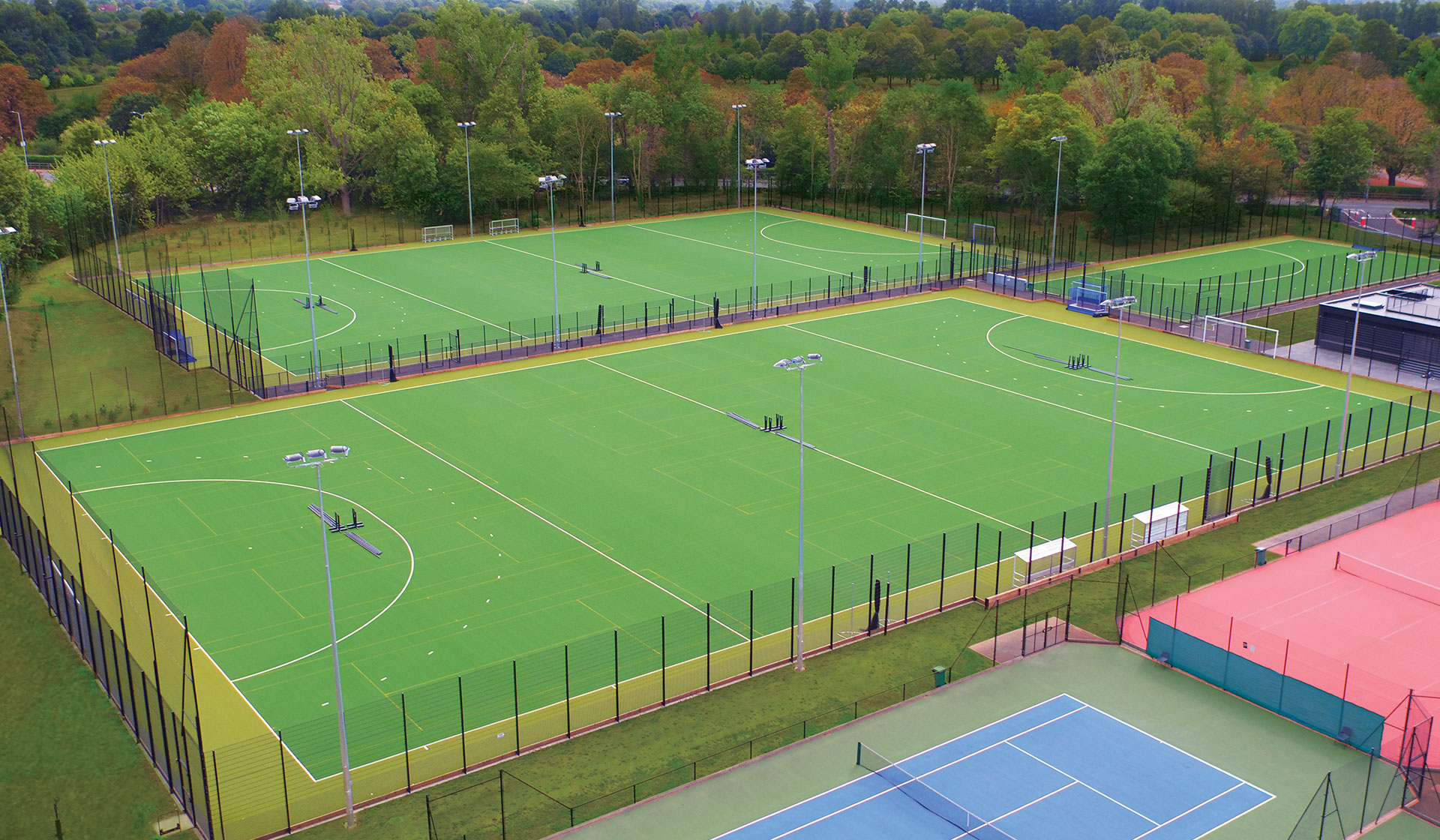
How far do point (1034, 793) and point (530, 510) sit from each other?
857 inches

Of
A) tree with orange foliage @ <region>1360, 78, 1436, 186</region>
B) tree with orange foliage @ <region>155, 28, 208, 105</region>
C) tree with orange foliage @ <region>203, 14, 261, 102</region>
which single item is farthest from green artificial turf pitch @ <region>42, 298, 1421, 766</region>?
tree with orange foliage @ <region>203, 14, 261, 102</region>

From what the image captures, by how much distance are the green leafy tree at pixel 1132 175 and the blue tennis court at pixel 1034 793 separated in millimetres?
64492

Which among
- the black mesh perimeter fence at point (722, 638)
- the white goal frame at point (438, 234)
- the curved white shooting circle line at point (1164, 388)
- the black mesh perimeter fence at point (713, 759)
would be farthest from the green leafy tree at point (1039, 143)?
the black mesh perimeter fence at point (713, 759)

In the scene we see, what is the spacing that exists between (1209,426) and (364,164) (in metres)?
72.6

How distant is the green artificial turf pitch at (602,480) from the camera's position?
3691 cm

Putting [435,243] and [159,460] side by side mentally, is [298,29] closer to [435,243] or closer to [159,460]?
[435,243]

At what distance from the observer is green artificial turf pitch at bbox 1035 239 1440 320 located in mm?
74250

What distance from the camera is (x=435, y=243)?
95312mm

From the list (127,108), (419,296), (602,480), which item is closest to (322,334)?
(419,296)

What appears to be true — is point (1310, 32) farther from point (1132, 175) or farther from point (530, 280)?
point (530, 280)

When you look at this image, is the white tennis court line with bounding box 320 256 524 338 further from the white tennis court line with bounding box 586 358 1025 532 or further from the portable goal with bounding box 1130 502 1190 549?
the portable goal with bounding box 1130 502 1190 549

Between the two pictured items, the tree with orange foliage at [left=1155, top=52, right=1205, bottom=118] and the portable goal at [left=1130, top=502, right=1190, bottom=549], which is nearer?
the portable goal at [left=1130, top=502, right=1190, bottom=549]

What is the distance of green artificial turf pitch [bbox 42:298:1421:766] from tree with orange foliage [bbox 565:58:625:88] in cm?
8897

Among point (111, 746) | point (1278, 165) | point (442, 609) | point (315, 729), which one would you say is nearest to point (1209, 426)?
point (442, 609)
